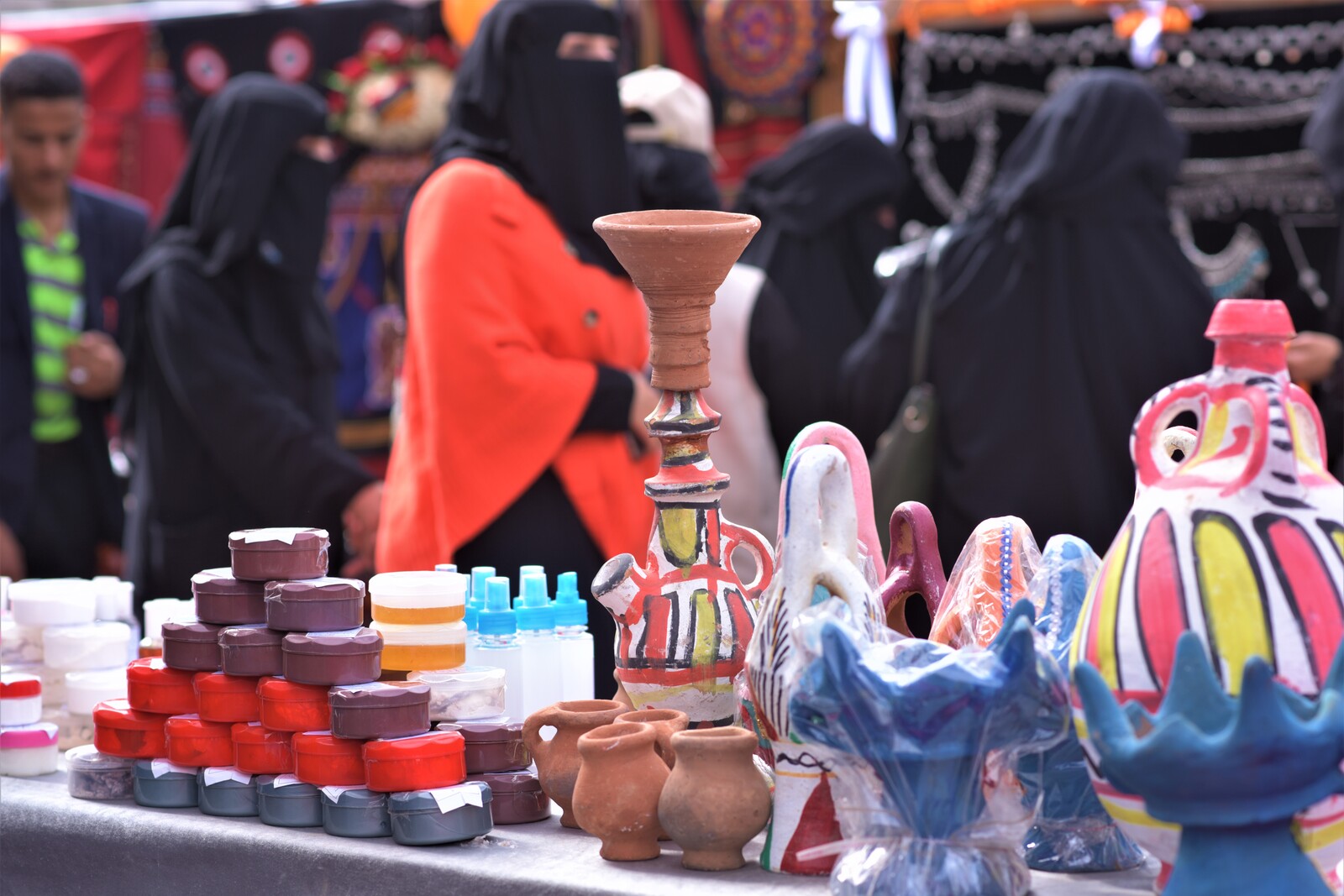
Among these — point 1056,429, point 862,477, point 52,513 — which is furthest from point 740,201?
point 862,477

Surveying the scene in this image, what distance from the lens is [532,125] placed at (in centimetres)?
280

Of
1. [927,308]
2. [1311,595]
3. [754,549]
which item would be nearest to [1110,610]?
[1311,595]

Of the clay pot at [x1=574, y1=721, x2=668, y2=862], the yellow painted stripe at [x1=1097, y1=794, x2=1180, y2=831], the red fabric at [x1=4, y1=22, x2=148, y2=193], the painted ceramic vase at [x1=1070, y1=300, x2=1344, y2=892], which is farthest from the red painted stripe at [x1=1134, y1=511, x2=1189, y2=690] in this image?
the red fabric at [x1=4, y1=22, x2=148, y2=193]

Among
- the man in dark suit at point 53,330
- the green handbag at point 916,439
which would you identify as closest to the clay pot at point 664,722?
the green handbag at point 916,439

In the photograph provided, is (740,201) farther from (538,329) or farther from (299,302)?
(538,329)

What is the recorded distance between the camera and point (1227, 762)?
115cm

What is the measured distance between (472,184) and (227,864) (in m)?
1.39

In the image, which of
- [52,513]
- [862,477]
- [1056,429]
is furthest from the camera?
[52,513]

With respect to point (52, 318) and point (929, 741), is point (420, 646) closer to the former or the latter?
point (929, 741)

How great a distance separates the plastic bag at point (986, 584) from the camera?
1.49 meters

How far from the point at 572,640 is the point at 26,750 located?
0.67 metres

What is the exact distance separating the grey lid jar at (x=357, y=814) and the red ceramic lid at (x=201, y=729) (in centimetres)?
19

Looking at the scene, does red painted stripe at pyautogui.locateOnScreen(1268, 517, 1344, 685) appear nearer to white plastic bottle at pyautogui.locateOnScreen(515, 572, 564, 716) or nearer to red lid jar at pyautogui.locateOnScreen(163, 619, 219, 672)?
white plastic bottle at pyautogui.locateOnScreen(515, 572, 564, 716)

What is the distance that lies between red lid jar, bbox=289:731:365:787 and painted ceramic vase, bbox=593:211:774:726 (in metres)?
0.29
